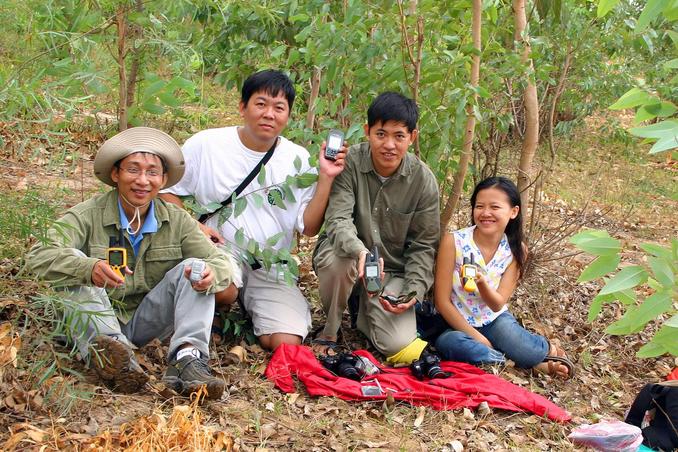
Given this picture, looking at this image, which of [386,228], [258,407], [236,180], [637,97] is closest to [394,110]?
[386,228]

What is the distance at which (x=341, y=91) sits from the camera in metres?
4.84

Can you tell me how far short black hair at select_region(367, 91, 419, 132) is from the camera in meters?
3.83

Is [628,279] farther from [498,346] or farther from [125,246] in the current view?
[498,346]

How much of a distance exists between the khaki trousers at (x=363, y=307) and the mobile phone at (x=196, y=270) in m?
0.89

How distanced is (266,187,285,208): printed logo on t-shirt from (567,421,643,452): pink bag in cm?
173

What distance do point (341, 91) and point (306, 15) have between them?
65 centimetres

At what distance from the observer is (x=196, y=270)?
322 cm

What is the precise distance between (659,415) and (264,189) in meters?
2.12

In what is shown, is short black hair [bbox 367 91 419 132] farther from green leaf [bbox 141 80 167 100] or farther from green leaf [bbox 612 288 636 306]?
green leaf [bbox 612 288 636 306]

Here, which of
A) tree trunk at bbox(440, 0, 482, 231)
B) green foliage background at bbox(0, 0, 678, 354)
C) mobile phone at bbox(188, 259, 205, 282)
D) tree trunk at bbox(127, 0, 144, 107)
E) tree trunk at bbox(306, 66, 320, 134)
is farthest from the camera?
tree trunk at bbox(306, 66, 320, 134)

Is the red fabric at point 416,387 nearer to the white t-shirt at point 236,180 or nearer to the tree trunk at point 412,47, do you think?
the white t-shirt at point 236,180

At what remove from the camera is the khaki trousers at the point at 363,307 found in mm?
3955

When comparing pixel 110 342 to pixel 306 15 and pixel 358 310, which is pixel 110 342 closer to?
pixel 358 310

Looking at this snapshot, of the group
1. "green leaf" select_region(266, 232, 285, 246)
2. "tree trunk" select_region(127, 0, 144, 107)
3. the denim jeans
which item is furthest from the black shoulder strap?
the denim jeans
